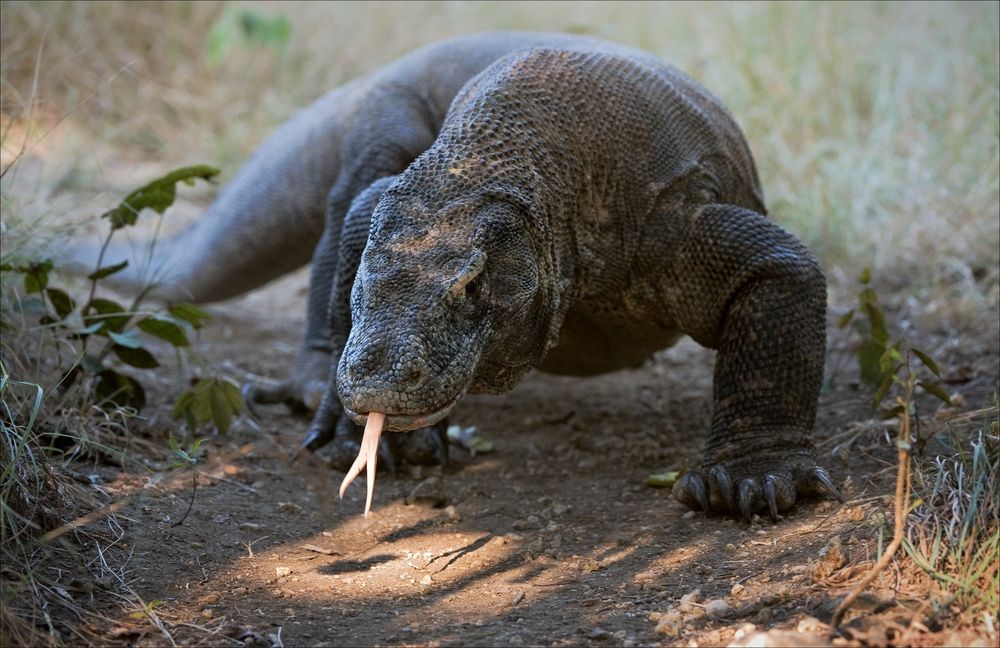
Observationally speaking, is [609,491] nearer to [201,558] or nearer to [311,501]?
[311,501]

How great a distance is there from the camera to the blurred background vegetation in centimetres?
620

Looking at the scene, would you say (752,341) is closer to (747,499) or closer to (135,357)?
A: (747,499)

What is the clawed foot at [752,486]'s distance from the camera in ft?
11.2

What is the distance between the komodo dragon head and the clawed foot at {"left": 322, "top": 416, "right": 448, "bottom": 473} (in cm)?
97

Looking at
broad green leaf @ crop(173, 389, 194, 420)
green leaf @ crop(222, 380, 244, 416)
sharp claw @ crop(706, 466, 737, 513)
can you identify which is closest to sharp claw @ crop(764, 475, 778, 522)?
sharp claw @ crop(706, 466, 737, 513)

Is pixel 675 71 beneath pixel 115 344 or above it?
above

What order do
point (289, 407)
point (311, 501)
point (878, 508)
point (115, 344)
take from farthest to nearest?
1. point (289, 407)
2. point (115, 344)
3. point (311, 501)
4. point (878, 508)

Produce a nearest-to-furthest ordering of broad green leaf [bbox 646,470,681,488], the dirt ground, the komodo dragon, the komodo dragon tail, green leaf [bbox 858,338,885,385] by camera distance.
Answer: the dirt ground < the komodo dragon < broad green leaf [bbox 646,470,681,488] < green leaf [bbox 858,338,885,385] < the komodo dragon tail

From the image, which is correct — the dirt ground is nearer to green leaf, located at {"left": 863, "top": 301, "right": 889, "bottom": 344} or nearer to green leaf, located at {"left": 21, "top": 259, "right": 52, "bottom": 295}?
green leaf, located at {"left": 863, "top": 301, "right": 889, "bottom": 344}

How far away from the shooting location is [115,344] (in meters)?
4.25

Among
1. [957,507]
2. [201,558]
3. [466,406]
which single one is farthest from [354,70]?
[957,507]

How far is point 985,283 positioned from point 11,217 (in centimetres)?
434

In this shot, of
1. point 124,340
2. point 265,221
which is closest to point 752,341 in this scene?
point 124,340

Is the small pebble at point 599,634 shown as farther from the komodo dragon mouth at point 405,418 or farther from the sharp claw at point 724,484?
the sharp claw at point 724,484
